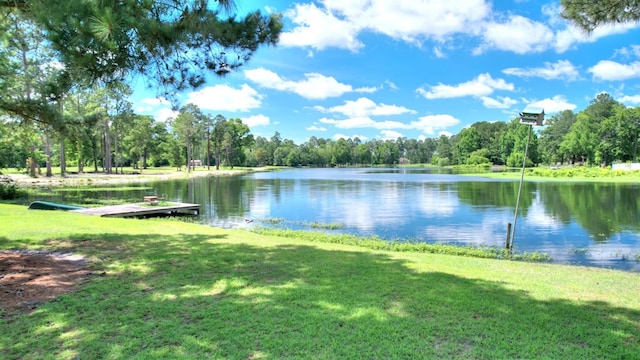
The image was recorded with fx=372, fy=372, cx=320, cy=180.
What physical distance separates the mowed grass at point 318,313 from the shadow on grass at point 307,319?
16 millimetres

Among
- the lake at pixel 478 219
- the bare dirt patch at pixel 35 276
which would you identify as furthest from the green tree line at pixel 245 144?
the lake at pixel 478 219

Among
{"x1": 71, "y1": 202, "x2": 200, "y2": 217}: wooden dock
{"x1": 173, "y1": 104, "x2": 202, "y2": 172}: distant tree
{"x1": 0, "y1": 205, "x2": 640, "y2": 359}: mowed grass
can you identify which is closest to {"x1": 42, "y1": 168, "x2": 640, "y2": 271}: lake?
{"x1": 71, "y1": 202, "x2": 200, "y2": 217}: wooden dock

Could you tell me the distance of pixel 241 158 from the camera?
105000mm

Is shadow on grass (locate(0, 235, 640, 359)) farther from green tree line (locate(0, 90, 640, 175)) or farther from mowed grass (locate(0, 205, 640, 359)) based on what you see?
green tree line (locate(0, 90, 640, 175))

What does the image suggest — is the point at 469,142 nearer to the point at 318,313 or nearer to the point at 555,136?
the point at 555,136

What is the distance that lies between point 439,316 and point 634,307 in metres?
2.89

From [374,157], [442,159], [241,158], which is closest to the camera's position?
[241,158]

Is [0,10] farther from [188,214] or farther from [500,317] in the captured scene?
[188,214]

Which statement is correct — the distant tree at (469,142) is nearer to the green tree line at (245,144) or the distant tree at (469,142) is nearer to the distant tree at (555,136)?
the green tree line at (245,144)

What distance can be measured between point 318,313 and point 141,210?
623 inches

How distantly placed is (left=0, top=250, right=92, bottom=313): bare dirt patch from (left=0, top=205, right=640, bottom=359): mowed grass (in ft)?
0.88

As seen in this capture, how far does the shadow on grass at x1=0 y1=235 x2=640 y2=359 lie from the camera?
11.5 ft

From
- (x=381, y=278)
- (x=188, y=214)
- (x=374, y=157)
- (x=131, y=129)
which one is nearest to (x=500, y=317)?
(x=381, y=278)

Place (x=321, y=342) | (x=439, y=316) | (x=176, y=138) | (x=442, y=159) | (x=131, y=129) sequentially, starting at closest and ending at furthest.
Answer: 1. (x=321, y=342)
2. (x=439, y=316)
3. (x=131, y=129)
4. (x=176, y=138)
5. (x=442, y=159)
